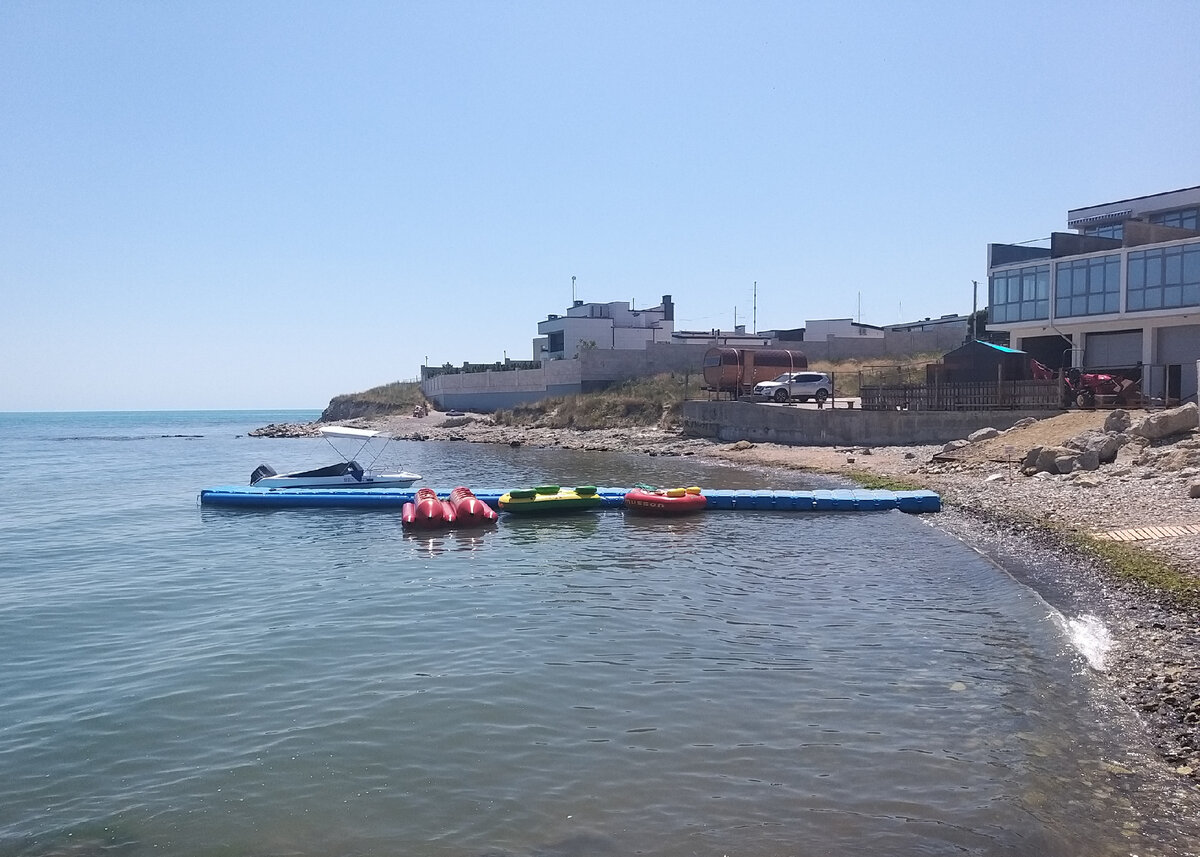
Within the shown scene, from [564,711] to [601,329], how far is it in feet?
256

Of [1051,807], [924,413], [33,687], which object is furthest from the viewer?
[924,413]

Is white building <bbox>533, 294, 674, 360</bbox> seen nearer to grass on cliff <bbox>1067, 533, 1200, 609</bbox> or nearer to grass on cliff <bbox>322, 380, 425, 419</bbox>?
grass on cliff <bbox>322, 380, 425, 419</bbox>

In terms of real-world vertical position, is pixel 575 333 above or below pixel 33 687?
above

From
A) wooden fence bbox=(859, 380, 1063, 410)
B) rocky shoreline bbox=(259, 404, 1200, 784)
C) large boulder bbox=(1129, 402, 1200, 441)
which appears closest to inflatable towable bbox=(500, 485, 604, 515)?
rocky shoreline bbox=(259, 404, 1200, 784)

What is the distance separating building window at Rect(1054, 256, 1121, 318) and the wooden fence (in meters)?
7.87

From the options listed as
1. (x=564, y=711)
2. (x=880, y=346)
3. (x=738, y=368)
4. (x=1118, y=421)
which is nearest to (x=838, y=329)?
(x=880, y=346)

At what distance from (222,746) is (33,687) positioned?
152 inches

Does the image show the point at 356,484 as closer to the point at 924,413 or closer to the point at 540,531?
the point at 540,531

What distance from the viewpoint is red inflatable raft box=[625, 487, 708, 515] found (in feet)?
82.3

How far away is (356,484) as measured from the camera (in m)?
30.0

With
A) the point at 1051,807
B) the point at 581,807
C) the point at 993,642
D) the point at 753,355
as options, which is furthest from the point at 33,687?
the point at 753,355

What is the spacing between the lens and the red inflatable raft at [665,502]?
2508 centimetres

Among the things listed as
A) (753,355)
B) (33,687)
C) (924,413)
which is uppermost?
(753,355)

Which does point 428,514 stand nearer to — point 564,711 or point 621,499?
point 621,499
